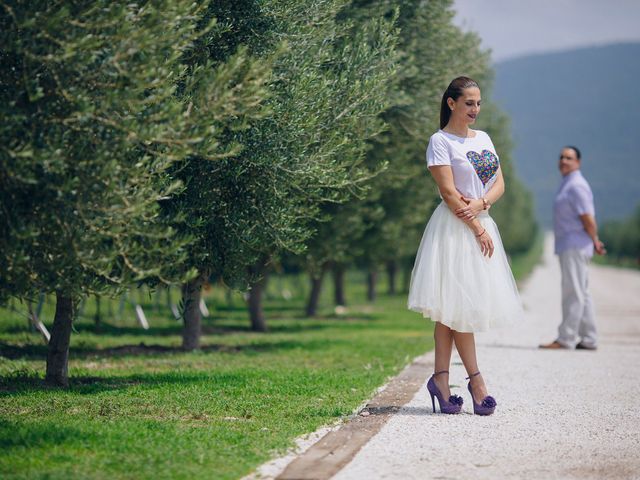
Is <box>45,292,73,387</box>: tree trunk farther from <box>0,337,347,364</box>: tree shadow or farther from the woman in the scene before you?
the woman

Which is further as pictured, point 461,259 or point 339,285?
point 339,285

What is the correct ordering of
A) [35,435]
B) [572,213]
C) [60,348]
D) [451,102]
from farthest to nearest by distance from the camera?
[572,213], [60,348], [451,102], [35,435]

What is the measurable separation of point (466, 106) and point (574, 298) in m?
7.17

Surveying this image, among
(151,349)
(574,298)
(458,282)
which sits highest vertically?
(458,282)

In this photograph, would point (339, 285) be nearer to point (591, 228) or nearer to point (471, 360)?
point (591, 228)

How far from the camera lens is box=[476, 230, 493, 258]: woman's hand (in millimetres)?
7965

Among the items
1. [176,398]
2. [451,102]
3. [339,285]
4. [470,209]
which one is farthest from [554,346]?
[339,285]

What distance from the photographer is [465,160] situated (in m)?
8.02

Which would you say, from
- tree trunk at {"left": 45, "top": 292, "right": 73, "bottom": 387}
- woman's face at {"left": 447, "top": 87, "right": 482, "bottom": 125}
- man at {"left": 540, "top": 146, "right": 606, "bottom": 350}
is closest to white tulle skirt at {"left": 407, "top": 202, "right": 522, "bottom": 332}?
woman's face at {"left": 447, "top": 87, "right": 482, "bottom": 125}

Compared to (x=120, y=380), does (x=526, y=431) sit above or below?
above

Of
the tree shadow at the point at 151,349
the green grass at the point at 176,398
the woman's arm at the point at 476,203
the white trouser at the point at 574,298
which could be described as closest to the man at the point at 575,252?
the white trouser at the point at 574,298

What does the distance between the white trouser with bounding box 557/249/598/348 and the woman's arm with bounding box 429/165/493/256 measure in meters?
6.90

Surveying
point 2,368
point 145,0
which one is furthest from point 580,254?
point 145,0

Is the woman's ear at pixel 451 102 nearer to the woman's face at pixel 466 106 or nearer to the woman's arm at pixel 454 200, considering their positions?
the woman's face at pixel 466 106
